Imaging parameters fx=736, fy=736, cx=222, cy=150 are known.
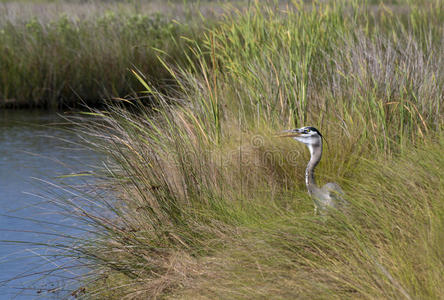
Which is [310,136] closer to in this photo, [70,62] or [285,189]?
[285,189]

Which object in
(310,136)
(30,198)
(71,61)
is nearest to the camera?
(310,136)

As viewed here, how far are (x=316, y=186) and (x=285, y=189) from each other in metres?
0.61

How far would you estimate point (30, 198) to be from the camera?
20.2ft

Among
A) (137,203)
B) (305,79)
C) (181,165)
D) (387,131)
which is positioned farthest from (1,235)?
(387,131)

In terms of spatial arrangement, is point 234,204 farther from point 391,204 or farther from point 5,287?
point 5,287

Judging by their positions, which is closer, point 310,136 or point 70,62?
point 310,136

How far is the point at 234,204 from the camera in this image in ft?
13.7

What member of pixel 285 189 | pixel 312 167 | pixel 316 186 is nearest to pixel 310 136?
pixel 312 167

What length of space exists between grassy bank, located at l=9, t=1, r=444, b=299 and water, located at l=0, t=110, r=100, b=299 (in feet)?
1.00

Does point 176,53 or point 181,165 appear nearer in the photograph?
point 181,165

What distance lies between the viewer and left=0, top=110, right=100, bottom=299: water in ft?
14.4

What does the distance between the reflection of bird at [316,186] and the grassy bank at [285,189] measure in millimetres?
113

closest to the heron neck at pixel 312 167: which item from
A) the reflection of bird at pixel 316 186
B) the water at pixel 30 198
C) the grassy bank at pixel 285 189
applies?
the reflection of bird at pixel 316 186

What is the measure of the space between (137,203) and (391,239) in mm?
1660
